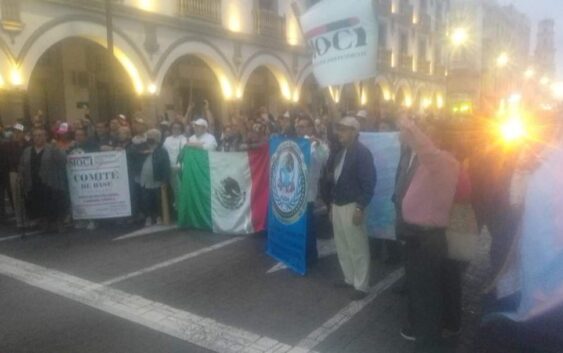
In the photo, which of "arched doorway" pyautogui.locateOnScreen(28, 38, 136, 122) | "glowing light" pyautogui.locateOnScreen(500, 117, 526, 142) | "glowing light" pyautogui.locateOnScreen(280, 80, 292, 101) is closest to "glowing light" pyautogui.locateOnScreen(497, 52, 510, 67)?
"glowing light" pyautogui.locateOnScreen(280, 80, 292, 101)

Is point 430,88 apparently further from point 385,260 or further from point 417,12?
point 385,260

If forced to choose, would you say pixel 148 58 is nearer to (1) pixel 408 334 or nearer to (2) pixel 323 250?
(2) pixel 323 250

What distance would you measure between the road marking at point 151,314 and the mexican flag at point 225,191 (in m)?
2.50

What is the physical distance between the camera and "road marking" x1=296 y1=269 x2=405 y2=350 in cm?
402

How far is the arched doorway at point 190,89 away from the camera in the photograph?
55.2 ft

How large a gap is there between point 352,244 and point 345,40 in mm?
2214

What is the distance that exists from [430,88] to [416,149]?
109 feet

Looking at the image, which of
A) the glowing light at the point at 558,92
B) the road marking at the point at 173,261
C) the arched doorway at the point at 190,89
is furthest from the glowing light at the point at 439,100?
the road marking at the point at 173,261

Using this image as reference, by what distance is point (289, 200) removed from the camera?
19.1ft

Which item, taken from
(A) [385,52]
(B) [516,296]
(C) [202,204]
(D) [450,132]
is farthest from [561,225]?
(A) [385,52]

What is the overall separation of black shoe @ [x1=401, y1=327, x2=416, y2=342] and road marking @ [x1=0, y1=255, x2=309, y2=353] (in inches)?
35.2

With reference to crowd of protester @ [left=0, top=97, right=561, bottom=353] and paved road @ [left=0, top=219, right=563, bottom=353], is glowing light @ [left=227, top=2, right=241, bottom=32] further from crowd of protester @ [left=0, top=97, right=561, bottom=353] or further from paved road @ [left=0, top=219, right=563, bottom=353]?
paved road @ [left=0, top=219, right=563, bottom=353]

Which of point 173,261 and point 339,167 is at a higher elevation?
point 339,167

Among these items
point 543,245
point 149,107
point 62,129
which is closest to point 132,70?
point 149,107
